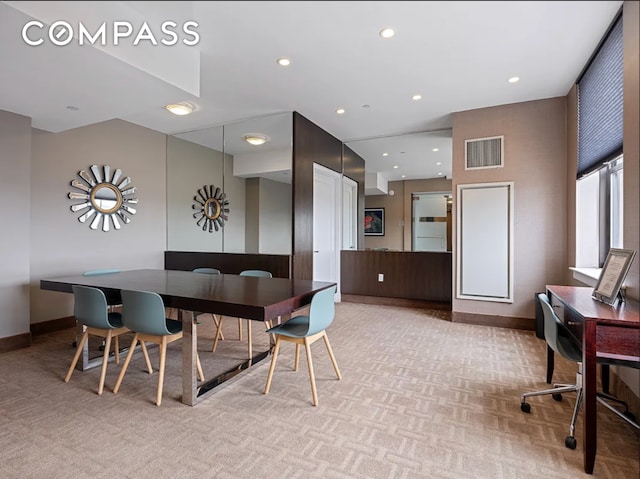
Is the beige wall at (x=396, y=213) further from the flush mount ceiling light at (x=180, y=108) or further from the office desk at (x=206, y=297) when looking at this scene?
the office desk at (x=206, y=297)

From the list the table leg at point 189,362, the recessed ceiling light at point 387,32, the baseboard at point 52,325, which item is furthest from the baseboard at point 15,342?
the recessed ceiling light at point 387,32

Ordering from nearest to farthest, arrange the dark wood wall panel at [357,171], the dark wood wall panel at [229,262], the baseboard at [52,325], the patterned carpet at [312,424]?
1. the patterned carpet at [312,424]
2. the baseboard at [52,325]
3. the dark wood wall panel at [229,262]
4. the dark wood wall panel at [357,171]

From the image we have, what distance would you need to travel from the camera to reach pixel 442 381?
2.66 m

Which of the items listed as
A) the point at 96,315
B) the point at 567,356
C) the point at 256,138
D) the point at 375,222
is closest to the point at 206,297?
the point at 96,315

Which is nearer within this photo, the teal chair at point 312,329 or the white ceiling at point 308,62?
the white ceiling at point 308,62

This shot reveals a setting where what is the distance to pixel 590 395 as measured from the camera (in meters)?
1.65

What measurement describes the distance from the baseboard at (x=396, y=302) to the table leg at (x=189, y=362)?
390cm

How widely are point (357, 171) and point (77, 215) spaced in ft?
15.1

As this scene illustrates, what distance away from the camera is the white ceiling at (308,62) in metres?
1.06

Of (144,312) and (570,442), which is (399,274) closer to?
(570,442)

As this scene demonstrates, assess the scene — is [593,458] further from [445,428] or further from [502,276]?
[502,276]

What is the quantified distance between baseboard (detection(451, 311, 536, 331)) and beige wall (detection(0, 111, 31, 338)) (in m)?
5.08

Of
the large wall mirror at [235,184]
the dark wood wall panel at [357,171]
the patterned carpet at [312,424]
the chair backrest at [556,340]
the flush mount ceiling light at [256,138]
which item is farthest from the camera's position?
the dark wood wall panel at [357,171]

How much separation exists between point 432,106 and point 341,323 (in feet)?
9.92
